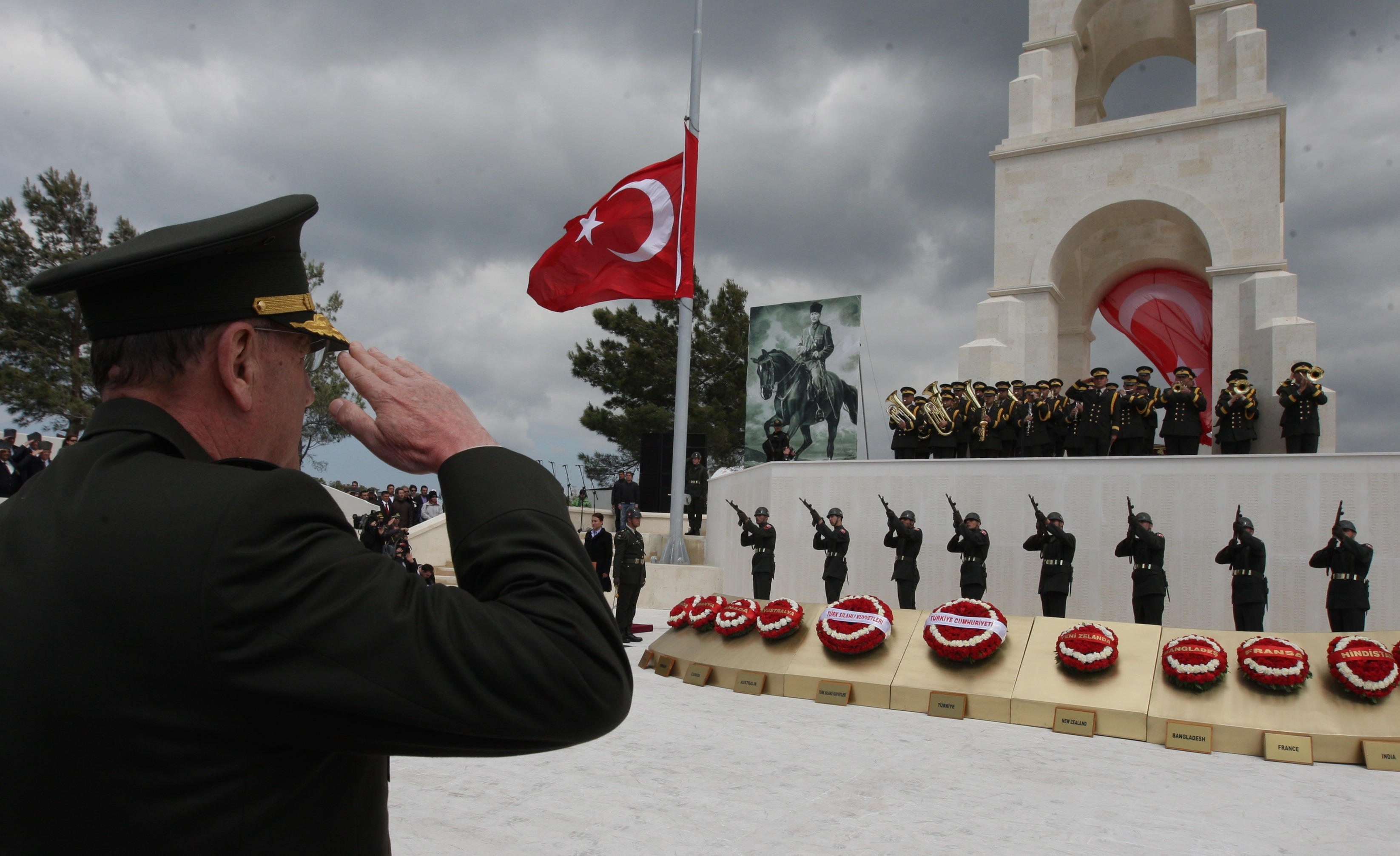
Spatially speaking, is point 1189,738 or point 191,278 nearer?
point 191,278

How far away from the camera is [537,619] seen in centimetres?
91

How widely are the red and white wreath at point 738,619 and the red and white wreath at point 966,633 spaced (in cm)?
176

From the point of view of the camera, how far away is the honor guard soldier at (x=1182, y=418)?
14.3 metres

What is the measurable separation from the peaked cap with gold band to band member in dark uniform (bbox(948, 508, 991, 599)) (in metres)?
11.4

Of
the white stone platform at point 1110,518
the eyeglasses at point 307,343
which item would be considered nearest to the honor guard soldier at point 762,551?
the white stone platform at point 1110,518

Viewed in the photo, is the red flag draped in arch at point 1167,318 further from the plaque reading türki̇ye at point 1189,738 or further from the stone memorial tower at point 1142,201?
the plaque reading türki̇ye at point 1189,738

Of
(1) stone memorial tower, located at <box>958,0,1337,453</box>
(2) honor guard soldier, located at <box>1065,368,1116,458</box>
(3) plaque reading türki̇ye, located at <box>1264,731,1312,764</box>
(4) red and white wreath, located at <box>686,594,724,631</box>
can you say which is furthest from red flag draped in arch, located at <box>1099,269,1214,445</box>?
(3) plaque reading türki̇ye, located at <box>1264,731,1312,764</box>

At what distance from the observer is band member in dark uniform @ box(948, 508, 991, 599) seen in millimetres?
11820

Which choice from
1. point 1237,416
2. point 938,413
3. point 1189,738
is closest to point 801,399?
point 938,413

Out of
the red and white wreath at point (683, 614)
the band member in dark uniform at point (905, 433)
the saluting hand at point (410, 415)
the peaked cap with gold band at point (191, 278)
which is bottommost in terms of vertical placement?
the red and white wreath at point (683, 614)

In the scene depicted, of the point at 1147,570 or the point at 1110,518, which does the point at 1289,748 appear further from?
the point at 1110,518

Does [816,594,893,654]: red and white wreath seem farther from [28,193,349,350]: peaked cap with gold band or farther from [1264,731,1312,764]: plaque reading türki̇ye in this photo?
[28,193,349,350]: peaked cap with gold band

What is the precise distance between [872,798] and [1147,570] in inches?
287

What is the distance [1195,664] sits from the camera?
671 centimetres
